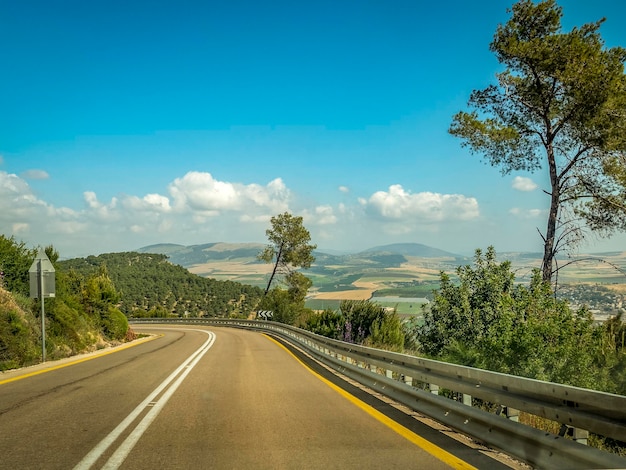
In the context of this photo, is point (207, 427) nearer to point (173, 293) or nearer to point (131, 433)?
point (131, 433)

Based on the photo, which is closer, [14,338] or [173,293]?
[14,338]

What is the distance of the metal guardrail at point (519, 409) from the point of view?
4.60 metres

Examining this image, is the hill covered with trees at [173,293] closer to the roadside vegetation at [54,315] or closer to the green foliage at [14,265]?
the roadside vegetation at [54,315]

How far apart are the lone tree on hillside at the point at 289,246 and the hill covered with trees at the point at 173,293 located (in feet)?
79.8

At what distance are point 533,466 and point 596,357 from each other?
7.42m

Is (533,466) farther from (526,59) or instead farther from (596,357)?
(526,59)

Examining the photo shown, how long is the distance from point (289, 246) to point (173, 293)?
53.9 metres

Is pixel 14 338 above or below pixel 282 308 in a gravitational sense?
above

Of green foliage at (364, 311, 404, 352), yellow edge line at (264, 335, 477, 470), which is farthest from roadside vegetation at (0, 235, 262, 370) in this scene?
green foliage at (364, 311, 404, 352)

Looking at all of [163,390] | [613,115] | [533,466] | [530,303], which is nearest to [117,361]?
[163,390]

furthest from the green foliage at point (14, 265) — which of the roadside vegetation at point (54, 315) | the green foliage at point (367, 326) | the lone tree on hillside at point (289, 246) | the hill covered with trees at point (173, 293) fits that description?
the hill covered with trees at point (173, 293)

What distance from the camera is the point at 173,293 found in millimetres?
113688

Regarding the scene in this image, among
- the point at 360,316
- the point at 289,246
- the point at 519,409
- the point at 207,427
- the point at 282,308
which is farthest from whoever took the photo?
the point at 289,246

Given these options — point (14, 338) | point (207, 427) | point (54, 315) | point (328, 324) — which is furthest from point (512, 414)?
point (328, 324)
